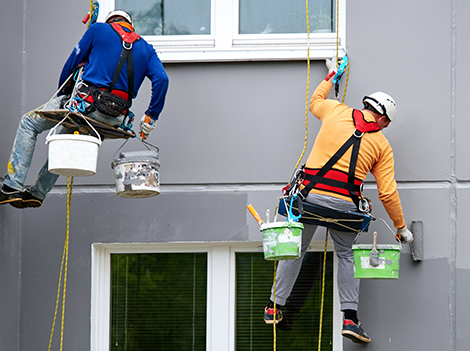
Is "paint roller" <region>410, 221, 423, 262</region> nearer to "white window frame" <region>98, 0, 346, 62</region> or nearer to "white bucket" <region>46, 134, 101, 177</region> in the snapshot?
"white window frame" <region>98, 0, 346, 62</region>

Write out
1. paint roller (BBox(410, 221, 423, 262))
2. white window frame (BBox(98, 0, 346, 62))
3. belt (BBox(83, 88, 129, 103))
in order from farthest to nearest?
white window frame (BBox(98, 0, 346, 62))
paint roller (BBox(410, 221, 423, 262))
belt (BBox(83, 88, 129, 103))

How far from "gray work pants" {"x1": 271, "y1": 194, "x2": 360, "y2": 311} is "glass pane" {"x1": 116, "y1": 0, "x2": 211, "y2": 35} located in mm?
1966

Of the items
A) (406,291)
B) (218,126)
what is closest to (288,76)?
(218,126)

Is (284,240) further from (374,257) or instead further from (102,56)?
(102,56)

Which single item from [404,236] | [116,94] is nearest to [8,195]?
[116,94]

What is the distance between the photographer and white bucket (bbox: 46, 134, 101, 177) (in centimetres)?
463

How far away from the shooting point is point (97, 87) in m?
4.97

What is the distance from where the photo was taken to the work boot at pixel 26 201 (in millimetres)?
5137

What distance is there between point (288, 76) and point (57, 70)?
6.06 feet

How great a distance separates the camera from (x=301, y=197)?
16.8ft

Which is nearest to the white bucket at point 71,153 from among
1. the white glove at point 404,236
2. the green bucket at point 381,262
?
the green bucket at point 381,262

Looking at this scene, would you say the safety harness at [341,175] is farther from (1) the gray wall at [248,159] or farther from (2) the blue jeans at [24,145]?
(2) the blue jeans at [24,145]

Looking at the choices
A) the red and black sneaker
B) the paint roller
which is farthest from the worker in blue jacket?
the paint roller

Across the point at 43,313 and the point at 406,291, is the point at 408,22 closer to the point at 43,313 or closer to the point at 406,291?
the point at 406,291
